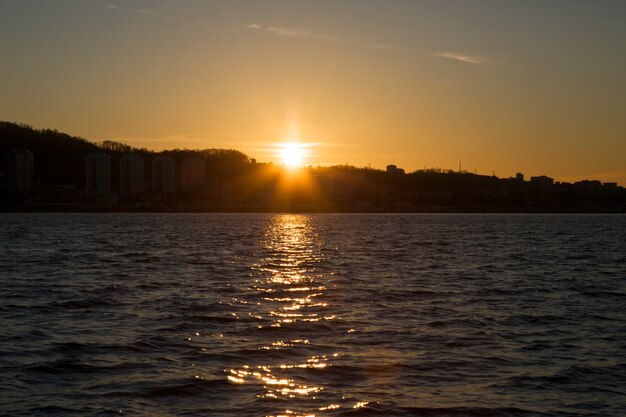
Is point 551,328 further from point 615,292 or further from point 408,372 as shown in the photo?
point 615,292

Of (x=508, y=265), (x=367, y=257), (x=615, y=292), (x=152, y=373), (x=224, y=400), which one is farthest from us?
(x=367, y=257)

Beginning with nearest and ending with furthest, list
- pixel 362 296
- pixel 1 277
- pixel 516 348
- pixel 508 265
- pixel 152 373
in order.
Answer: pixel 152 373
pixel 516 348
pixel 362 296
pixel 1 277
pixel 508 265

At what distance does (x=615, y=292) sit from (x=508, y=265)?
15.6m

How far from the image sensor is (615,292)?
32844 millimetres

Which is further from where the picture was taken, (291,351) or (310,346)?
(310,346)

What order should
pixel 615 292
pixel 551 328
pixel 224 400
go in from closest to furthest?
1. pixel 224 400
2. pixel 551 328
3. pixel 615 292

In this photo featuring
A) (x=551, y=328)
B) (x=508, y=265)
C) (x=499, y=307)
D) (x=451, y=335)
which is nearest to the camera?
(x=451, y=335)

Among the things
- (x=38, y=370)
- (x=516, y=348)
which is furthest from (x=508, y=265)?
(x=38, y=370)

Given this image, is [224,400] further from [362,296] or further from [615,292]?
[615,292]

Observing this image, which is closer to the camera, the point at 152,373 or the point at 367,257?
the point at 152,373

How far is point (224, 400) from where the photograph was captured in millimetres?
14273

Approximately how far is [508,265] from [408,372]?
110ft

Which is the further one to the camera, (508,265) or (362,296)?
(508,265)

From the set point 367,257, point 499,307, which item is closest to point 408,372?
point 499,307
